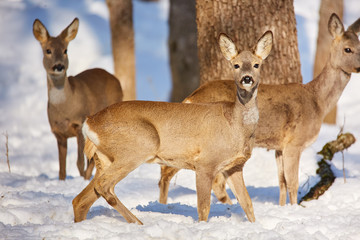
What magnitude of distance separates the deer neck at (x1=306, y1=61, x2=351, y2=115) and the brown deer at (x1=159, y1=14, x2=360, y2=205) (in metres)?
0.01

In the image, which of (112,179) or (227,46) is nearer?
(112,179)

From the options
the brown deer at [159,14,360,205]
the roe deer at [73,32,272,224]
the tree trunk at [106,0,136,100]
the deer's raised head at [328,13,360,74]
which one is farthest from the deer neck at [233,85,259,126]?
the tree trunk at [106,0,136,100]

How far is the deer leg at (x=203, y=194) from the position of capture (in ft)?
17.2

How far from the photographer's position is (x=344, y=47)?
7.14 metres

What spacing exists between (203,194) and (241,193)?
533 mm

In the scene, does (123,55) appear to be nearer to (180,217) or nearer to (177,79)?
(177,79)

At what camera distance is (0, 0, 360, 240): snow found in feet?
15.3

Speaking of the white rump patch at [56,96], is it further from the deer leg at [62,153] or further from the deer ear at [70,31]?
the deer ear at [70,31]

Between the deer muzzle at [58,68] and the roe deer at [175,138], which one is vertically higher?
the deer muzzle at [58,68]

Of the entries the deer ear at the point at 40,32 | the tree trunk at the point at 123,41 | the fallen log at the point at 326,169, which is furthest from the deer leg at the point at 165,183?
the tree trunk at the point at 123,41

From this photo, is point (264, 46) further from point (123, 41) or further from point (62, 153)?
point (123, 41)

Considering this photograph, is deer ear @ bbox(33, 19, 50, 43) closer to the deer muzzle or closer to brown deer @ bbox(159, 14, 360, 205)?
the deer muzzle

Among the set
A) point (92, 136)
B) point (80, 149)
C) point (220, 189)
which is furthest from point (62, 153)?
point (92, 136)

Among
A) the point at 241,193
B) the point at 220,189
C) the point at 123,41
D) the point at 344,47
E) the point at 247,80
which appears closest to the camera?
the point at 247,80
